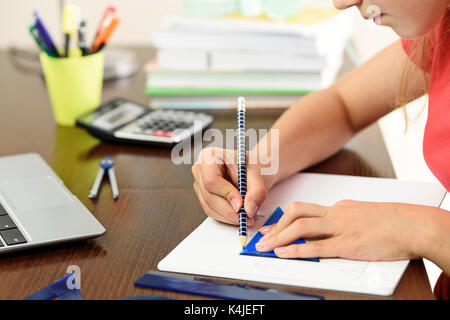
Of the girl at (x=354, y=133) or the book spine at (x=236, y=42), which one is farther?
the book spine at (x=236, y=42)

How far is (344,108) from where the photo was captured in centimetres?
105

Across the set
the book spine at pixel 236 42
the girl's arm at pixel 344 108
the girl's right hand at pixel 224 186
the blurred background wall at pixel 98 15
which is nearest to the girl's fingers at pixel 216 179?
the girl's right hand at pixel 224 186

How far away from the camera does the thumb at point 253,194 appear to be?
2.42 ft

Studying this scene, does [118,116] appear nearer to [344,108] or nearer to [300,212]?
[344,108]

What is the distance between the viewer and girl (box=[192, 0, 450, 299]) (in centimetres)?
66

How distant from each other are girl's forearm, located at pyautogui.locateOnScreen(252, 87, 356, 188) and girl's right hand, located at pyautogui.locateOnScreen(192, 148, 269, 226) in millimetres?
74

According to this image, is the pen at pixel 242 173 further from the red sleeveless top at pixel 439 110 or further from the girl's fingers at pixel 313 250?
the red sleeveless top at pixel 439 110

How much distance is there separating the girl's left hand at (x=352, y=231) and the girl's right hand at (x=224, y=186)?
6 centimetres

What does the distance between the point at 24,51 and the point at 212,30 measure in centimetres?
69

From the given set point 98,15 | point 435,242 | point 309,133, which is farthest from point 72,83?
point 98,15

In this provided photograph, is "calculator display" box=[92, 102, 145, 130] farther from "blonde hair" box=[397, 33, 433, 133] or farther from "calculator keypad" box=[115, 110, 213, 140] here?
"blonde hair" box=[397, 33, 433, 133]

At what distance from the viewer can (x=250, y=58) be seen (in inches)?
46.4
